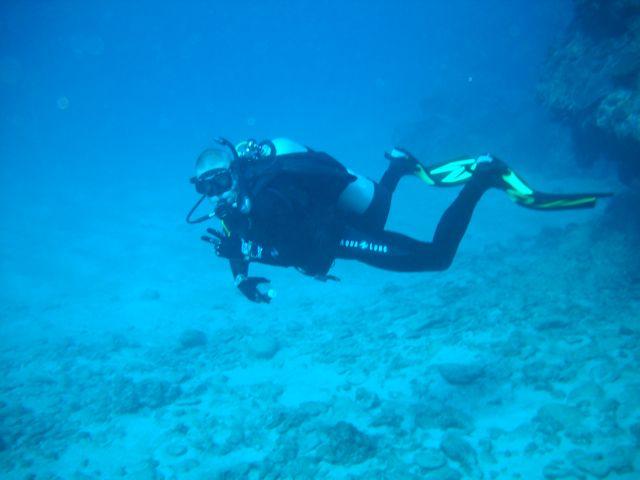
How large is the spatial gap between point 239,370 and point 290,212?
5.19m

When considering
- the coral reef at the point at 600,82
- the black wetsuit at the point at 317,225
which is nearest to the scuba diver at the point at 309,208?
the black wetsuit at the point at 317,225

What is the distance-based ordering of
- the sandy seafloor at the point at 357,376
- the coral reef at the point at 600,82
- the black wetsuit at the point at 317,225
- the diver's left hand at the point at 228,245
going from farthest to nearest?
1. the coral reef at the point at 600,82
2. the sandy seafloor at the point at 357,376
3. the diver's left hand at the point at 228,245
4. the black wetsuit at the point at 317,225

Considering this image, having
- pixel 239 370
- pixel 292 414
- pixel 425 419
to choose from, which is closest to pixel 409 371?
pixel 425 419

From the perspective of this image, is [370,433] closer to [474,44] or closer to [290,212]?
[290,212]

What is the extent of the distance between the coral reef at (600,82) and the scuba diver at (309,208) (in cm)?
631

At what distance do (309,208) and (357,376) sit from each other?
3.97 m

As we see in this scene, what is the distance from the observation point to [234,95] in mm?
145250

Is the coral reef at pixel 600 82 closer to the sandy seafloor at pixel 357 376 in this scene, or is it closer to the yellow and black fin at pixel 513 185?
the sandy seafloor at pixel 357 376

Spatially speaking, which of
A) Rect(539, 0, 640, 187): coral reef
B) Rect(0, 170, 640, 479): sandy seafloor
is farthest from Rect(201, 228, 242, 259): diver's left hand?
Rect(539, 0, 640, 187): coral reef

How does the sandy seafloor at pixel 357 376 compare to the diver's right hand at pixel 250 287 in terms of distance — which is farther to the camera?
the sandy seafloor at pixel 357 376

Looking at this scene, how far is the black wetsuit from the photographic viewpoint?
4.21 meters

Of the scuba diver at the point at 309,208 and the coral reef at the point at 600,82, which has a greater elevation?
the coral reef at the point at 600,82

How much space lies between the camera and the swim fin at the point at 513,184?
15.9 feet

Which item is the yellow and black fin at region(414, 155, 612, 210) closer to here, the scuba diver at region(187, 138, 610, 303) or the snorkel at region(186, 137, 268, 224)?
the scuba diver at region(187, 138, 610, 303)
